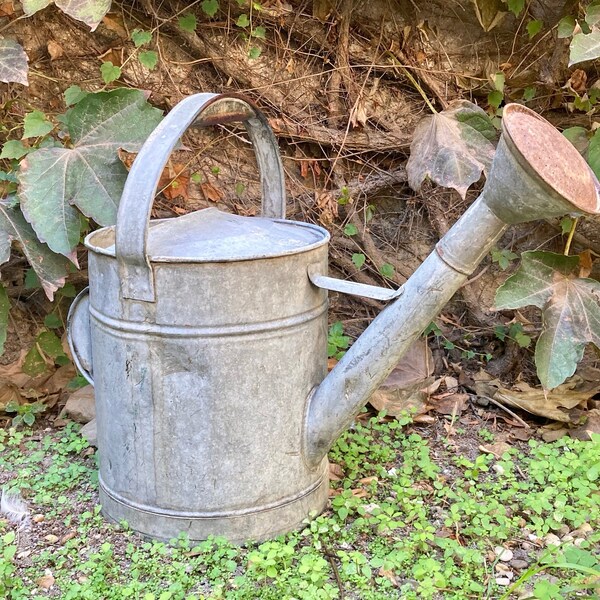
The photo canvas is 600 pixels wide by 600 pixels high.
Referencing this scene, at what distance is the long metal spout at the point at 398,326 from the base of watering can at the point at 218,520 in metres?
0.12

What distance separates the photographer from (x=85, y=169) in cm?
171

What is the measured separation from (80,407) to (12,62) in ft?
3.31

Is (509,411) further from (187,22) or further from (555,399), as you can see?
(187,22)

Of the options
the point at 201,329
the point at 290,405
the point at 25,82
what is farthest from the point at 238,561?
the point at 25,82

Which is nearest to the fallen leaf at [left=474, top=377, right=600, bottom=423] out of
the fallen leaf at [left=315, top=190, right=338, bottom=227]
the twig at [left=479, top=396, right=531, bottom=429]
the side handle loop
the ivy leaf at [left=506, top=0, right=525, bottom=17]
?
the twig at [left=479, top=396, right=531, bottom=429]

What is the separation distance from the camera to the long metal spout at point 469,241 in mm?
1123

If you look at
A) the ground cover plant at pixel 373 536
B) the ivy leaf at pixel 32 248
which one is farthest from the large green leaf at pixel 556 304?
the ivy leaf at pixel 32 248

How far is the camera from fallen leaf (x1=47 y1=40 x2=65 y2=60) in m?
2.07

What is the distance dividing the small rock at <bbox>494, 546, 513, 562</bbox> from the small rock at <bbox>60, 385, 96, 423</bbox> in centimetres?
122

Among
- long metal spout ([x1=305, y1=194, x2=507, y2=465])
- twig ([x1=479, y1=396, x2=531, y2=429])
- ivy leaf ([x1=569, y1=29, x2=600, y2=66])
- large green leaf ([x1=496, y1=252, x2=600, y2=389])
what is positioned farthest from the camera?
twig ([x1=479, y1=396, x2=531, y2=429])

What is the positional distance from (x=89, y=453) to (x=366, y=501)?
0.80 metres

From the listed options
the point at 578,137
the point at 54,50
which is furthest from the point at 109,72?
the point at 578,137

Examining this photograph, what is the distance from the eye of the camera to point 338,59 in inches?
88.1

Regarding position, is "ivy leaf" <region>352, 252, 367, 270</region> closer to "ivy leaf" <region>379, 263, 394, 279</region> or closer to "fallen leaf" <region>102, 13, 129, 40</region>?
"ivy leaf" <region>379, 263, 394, 279</region>
